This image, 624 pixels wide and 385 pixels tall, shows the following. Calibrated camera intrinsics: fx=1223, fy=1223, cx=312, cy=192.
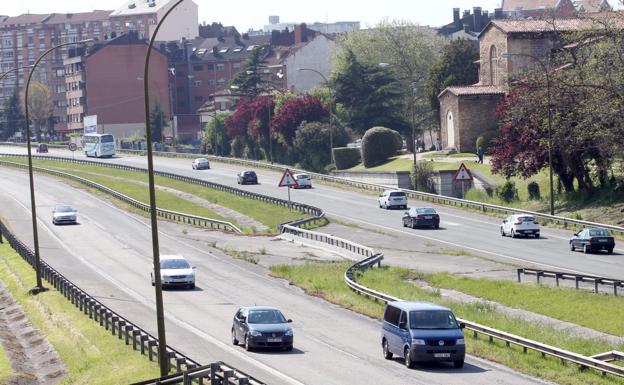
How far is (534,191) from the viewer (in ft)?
268

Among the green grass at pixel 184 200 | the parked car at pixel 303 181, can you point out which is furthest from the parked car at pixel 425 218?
the parked car at pixel 303 181

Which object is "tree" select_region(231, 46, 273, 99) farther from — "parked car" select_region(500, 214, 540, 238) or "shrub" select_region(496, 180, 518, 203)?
"parked car" select_region(500, 214, 540, 238)

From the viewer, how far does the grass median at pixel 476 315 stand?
97.6 ft

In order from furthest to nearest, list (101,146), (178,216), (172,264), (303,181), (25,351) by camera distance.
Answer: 1. (101,146)
2. (303,181)
3. (178,216)
4. (172,264)
5. (25,351)

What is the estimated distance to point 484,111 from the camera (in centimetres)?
10925

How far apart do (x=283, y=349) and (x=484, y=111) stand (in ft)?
253

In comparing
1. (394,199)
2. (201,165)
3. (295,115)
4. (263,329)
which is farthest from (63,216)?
(263,329)

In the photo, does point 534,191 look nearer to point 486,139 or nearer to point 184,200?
point 486,139

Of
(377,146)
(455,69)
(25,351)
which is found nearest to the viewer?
(25,351)

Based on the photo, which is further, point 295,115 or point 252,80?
point 252,80

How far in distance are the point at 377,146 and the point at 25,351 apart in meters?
72.4

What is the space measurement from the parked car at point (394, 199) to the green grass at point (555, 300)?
33.8 meters

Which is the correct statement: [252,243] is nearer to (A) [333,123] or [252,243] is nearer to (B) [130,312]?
(B) [130,312]

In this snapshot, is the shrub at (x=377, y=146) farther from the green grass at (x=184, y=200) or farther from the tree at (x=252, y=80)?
the tree at (x=252, y=80)
